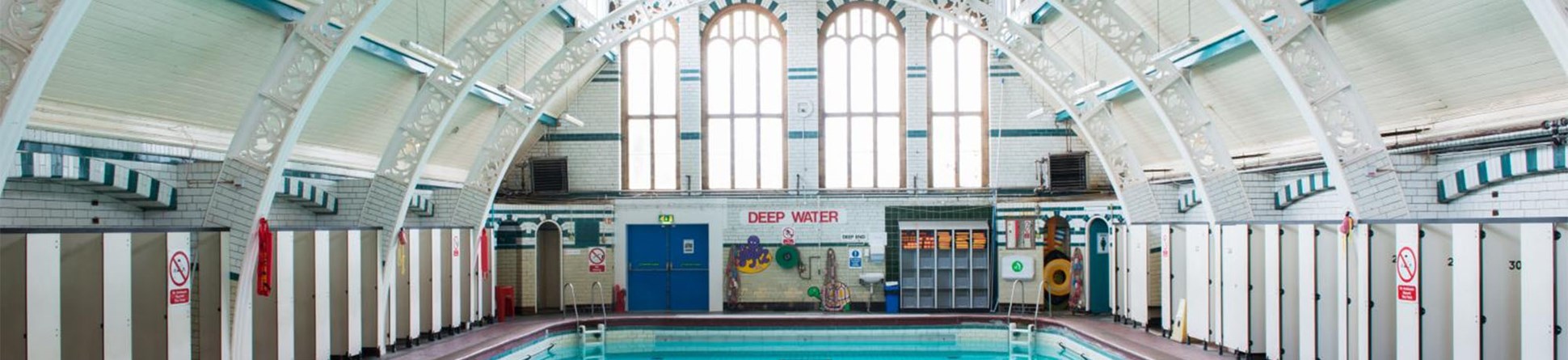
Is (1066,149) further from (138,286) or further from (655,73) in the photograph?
(138,286)

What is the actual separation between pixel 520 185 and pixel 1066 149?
9.78 meters

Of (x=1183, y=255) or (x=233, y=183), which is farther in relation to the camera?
(x=1183, y=255)

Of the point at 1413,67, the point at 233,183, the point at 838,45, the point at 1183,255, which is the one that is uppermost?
the point at 838,45

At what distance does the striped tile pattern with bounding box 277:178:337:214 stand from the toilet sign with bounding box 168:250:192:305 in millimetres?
3062

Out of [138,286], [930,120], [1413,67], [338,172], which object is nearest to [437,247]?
[338,172]

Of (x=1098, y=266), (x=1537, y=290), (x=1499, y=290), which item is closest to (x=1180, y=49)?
(x=1499, y=290)

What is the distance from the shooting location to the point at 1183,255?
47.5 feet

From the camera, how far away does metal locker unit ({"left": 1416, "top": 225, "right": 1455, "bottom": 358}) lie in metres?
8.24

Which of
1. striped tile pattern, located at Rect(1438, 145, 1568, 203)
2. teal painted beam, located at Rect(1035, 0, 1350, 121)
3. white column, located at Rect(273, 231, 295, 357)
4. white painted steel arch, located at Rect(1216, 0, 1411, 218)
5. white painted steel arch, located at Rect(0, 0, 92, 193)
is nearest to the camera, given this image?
white painted steel arch, located at Rect(0, 0, 92, 193)

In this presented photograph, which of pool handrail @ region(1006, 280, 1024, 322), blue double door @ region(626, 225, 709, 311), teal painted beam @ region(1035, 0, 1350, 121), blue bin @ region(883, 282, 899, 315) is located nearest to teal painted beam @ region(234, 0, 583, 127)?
blue double door @ region(626, 225, 709, 311)

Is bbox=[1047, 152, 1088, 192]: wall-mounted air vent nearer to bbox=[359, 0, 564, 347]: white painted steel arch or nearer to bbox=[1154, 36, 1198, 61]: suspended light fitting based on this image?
bbox=[1154, 36, 1198, 61]: suspended light fitting

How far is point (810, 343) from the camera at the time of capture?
697 inches

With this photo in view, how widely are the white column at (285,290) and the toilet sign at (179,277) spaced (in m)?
1.56

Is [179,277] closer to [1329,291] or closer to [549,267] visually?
[1329,291]
